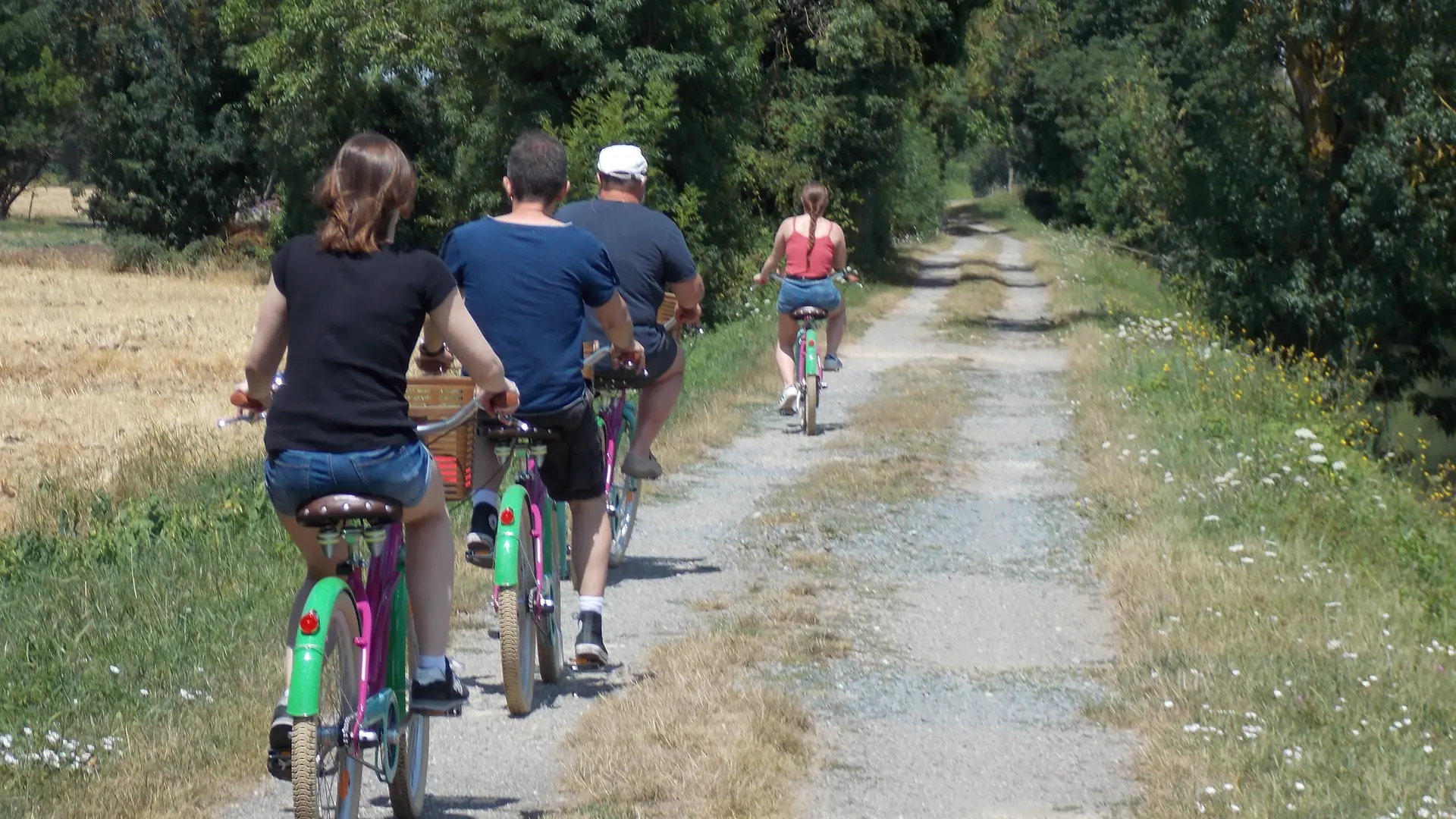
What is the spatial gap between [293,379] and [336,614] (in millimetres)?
588

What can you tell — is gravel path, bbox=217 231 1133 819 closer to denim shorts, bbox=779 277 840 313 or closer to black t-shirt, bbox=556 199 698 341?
black t-shirt, bbox=556 199 698 341

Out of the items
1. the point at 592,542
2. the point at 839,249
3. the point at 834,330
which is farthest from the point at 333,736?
the point at 834,330

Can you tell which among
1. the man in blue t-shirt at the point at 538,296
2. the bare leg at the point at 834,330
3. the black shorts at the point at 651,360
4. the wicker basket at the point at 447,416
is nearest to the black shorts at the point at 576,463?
the man in blue t-shirt at the point at 538,296

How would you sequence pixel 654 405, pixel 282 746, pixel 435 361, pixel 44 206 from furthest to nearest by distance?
pixel 44 206
pixel 654 405
pixel 435 361
pixel 282 746

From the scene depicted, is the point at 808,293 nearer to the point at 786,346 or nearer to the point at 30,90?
the point at 786,346

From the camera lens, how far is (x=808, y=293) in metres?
13.4

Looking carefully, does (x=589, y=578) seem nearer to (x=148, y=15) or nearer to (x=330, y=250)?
(x=330, y=250)

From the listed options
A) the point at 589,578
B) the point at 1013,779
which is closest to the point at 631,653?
the point at 589,578

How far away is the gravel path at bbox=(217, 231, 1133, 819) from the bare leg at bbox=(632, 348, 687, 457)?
0.69 m

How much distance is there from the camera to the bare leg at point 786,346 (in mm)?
13445

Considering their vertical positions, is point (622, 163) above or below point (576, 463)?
above

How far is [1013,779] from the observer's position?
5379 millimetres

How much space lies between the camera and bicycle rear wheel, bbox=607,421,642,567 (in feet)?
26.9

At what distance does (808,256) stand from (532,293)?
304 inches
